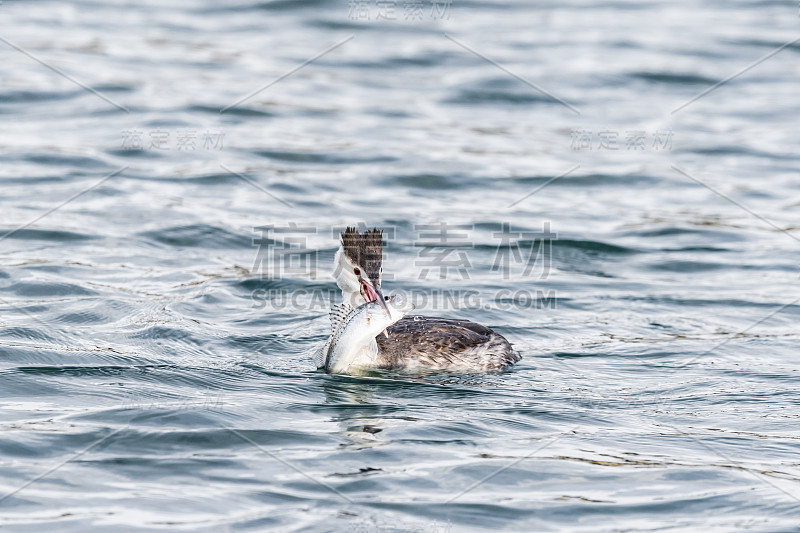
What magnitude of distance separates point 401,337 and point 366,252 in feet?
3.09

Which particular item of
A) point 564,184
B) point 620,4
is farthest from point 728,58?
point 564,184

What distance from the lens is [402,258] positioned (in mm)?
13000

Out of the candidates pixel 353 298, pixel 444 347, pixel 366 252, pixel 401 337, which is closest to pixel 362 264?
pixel 366 252

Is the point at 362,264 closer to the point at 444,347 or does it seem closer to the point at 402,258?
the point at 444,347

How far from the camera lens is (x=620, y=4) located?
25.3 metres

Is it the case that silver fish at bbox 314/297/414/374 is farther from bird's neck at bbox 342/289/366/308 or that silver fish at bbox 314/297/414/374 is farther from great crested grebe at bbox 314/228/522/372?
bird's neck at bbox 342/289/366/308

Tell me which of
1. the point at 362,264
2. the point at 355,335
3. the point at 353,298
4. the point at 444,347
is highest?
the point at 362,264

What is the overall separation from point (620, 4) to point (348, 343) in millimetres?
18965

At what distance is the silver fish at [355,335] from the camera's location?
26.8ft

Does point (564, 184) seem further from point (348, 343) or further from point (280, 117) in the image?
point (348, 343)

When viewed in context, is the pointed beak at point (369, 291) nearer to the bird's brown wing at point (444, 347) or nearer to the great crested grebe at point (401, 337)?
the great crested grebe at point (401, 337)

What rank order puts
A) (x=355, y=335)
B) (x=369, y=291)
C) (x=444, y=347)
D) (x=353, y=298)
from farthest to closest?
1. (x=444, y=347)
2. (x=353, y=298)
3. (x=369, y=291)
4. (x=355, y=335)

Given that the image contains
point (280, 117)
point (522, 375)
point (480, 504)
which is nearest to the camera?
point (480, 504)

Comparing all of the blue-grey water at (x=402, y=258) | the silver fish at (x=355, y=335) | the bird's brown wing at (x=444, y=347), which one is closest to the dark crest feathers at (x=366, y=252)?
the silver fish at (x=355, y=335)
